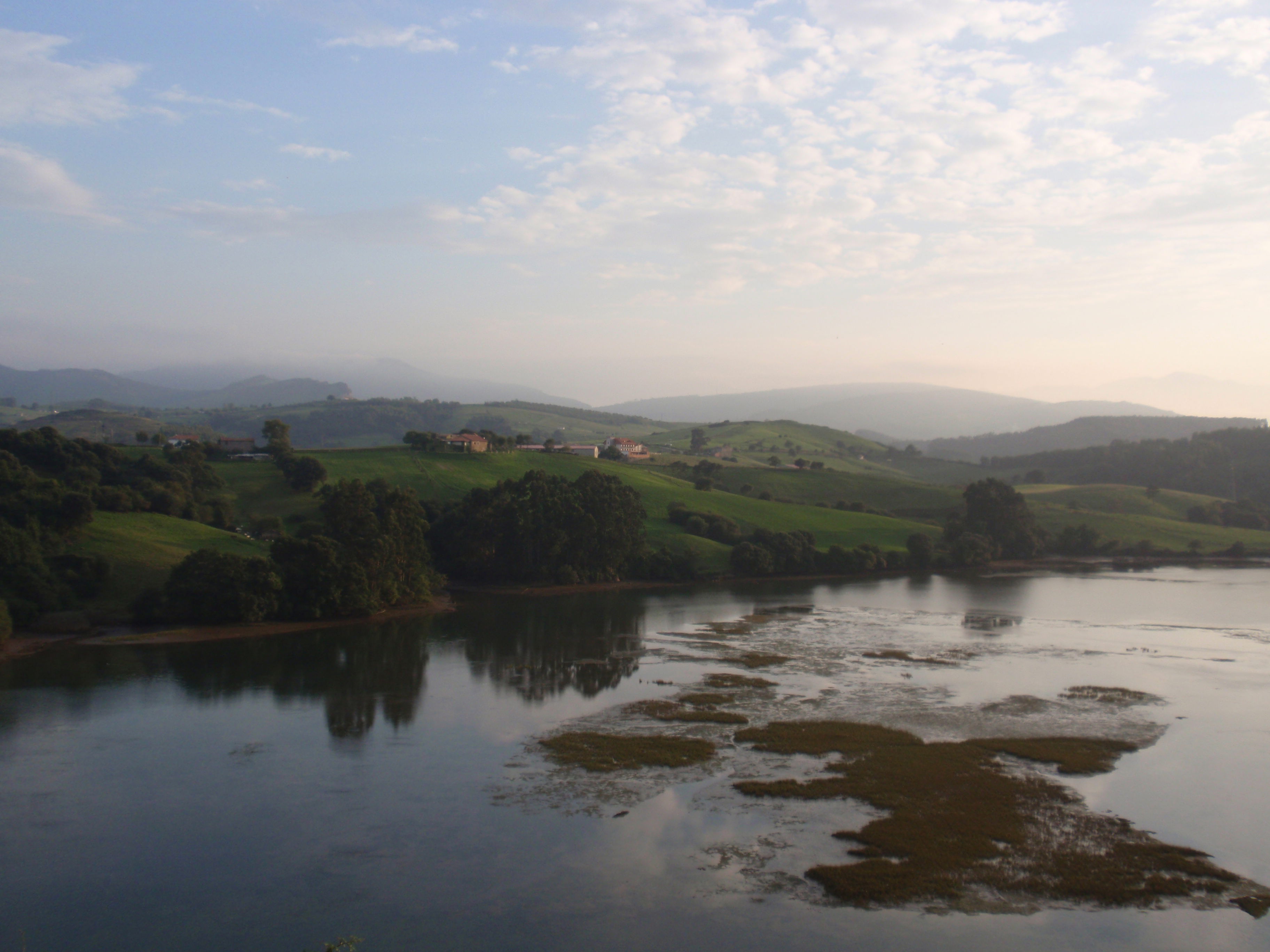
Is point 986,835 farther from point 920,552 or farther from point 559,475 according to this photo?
point 559,475

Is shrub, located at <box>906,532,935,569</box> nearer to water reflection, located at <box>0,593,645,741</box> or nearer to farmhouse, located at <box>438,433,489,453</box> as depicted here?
water reflection, located at <box>0,593,645,741</box>

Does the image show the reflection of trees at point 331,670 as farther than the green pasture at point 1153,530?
No

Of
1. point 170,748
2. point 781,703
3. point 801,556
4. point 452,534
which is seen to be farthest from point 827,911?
point 801,556

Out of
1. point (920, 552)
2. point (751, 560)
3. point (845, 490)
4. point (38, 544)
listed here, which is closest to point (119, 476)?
point (38, 544)

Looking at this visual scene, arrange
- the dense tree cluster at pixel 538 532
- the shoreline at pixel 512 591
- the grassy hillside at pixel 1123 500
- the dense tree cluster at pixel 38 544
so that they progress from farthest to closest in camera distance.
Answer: the grassy hillside at pixel 1123 500
the dense tree cluster at pixel 538 532
the dense tree cluster at pixel 38 544
the shoreline at pixel 512 591

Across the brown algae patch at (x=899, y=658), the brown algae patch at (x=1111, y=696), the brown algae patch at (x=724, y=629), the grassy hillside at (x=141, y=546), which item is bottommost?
the brown algae patch at (x=724, y=629)

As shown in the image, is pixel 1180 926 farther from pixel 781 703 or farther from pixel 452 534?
pixel 452 534

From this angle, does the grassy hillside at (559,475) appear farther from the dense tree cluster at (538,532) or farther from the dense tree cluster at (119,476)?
the dense tree cluster at (538,532)

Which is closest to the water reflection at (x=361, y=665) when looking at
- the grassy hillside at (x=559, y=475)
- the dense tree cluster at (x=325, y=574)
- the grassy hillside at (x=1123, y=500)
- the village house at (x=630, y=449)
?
the dense tree cluster at (x=325, y=574)
